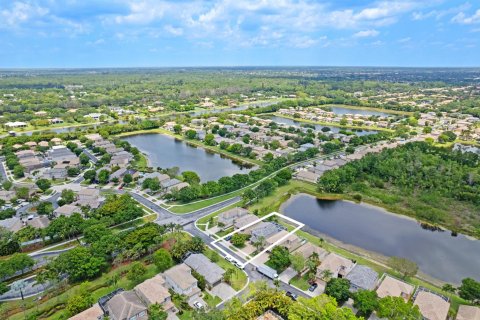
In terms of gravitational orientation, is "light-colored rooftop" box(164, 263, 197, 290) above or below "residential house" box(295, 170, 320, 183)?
above

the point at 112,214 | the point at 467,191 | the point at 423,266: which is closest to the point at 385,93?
the point at 467,191

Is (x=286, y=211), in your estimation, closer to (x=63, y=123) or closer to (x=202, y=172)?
(x=202, y=172)

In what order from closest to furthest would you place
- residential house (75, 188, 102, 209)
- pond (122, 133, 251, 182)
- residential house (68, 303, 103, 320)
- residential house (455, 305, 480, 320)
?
residential house (68, 303, 103, 320) < residential house (455, 305, 480, 320) < residential house (75, 188, 102, 209) < pond (122, 133, 251, 182)

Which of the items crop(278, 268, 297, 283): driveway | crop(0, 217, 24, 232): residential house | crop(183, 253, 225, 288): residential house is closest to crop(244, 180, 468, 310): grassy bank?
crop(278, 268, 297, 283): driveway

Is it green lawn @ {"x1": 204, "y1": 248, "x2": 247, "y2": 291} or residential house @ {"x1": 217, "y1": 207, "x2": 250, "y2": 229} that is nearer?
green lawn @ {"x1": 204, "y1": 248, "x2": 247, "y2": 291}

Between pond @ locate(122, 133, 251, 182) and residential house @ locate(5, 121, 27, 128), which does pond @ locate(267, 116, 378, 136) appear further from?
residential house @ locate(5, 121, 27, 128)

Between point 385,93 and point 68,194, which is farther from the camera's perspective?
point 385,93
